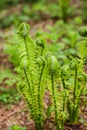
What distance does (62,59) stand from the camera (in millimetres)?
3535

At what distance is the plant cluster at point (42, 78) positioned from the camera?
7.89ft

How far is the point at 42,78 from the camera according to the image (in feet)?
8.11

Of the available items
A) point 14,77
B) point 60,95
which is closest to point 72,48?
point 14,77

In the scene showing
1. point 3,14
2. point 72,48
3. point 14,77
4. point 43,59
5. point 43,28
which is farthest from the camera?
point 3,14

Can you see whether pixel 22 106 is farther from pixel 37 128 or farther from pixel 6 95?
pixel 37 128

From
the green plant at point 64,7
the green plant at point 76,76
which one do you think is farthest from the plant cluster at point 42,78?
the green plant at point 64,7

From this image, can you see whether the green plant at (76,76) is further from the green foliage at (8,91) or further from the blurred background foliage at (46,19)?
the blurred background foliage at (46,19)

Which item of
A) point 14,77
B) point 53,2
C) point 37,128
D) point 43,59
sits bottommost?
point 37,128

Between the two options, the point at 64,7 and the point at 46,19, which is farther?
the point at 46,19

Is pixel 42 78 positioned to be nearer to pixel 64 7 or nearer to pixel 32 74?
pixel 32 74

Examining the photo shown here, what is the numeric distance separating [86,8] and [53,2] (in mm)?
864

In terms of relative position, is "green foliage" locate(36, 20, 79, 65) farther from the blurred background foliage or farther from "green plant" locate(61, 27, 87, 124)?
"green plant" locate(61, 27, 87, 124)

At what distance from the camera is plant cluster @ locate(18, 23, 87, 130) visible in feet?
7.89

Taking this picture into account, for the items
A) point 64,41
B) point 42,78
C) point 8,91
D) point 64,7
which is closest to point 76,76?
point 42,78
